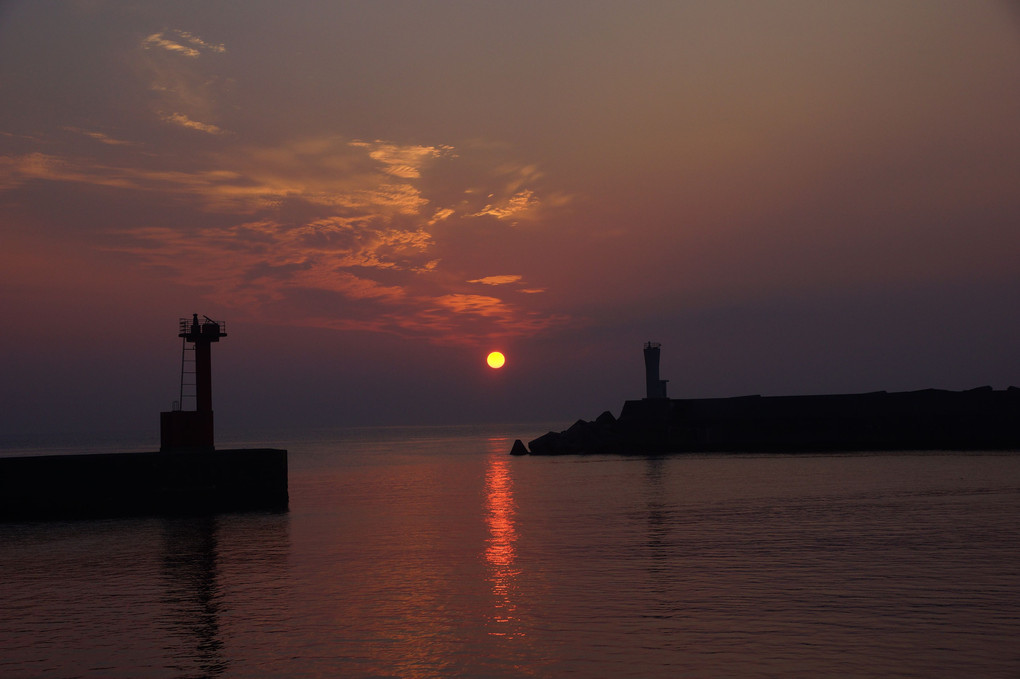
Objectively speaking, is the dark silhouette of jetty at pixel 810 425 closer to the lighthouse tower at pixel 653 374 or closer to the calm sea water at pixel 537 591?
the lighthouse tower at pixel 653 374

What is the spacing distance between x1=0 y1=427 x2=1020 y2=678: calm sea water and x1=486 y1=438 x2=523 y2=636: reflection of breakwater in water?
79mm

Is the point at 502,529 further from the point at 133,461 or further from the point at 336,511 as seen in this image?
the point at 133,461

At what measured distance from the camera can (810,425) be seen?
7888 centimetres

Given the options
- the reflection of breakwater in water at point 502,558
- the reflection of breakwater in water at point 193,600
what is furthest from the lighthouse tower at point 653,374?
the reflection of breakwater in water at point 193,600

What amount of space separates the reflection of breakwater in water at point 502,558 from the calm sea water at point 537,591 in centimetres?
8

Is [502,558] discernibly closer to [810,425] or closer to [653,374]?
[810,425]

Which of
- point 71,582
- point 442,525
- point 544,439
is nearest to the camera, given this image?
point 71,582

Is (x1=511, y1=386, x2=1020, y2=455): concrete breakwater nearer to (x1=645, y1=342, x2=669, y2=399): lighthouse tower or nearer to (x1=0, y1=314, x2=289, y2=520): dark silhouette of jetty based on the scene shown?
(x1=645, y1=342, x2=669, y2=399): lighthouse tower

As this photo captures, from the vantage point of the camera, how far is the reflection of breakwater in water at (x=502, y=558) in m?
15.7

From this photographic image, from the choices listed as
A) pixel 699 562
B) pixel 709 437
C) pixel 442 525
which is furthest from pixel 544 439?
pixel 699 562

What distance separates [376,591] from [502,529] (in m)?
12.0

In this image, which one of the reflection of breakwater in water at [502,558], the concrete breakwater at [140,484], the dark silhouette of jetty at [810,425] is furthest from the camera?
the dark silhouette of jetty at [810,425]

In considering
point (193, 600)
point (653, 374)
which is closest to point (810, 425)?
point (653, 374)

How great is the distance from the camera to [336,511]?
132ft
